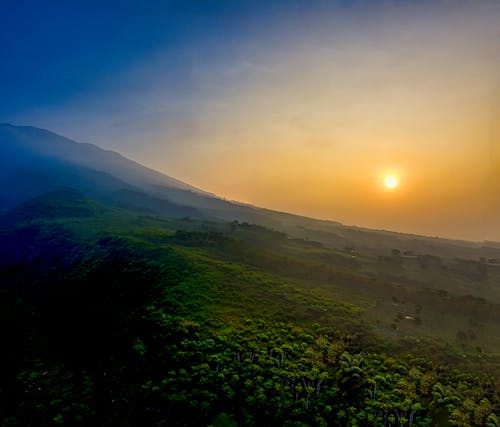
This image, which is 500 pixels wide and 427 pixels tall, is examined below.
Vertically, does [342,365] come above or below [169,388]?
above

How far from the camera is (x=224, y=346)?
98.7 ft

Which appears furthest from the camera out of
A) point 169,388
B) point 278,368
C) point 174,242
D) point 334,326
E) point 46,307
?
point 174,242

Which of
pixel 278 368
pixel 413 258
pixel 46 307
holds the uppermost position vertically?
pixel 413 258

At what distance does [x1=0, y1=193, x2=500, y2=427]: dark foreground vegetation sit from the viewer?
2405 centimetres

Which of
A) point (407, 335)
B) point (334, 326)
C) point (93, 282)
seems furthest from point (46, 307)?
point (407, 335)

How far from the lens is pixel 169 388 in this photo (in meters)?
25.0

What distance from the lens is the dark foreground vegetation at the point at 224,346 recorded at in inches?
947

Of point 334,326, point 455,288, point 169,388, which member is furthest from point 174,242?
point 455,288

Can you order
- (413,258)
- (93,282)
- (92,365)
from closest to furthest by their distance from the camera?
(92,365) → (93,282) → (413,258)

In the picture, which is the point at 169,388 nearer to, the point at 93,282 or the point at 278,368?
the point at 278,368

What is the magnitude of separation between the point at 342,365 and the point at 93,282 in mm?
42186

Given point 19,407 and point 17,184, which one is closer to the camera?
point 19,407

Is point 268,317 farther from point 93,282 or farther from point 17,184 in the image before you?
point 17,184

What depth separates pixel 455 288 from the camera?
82.1 m
